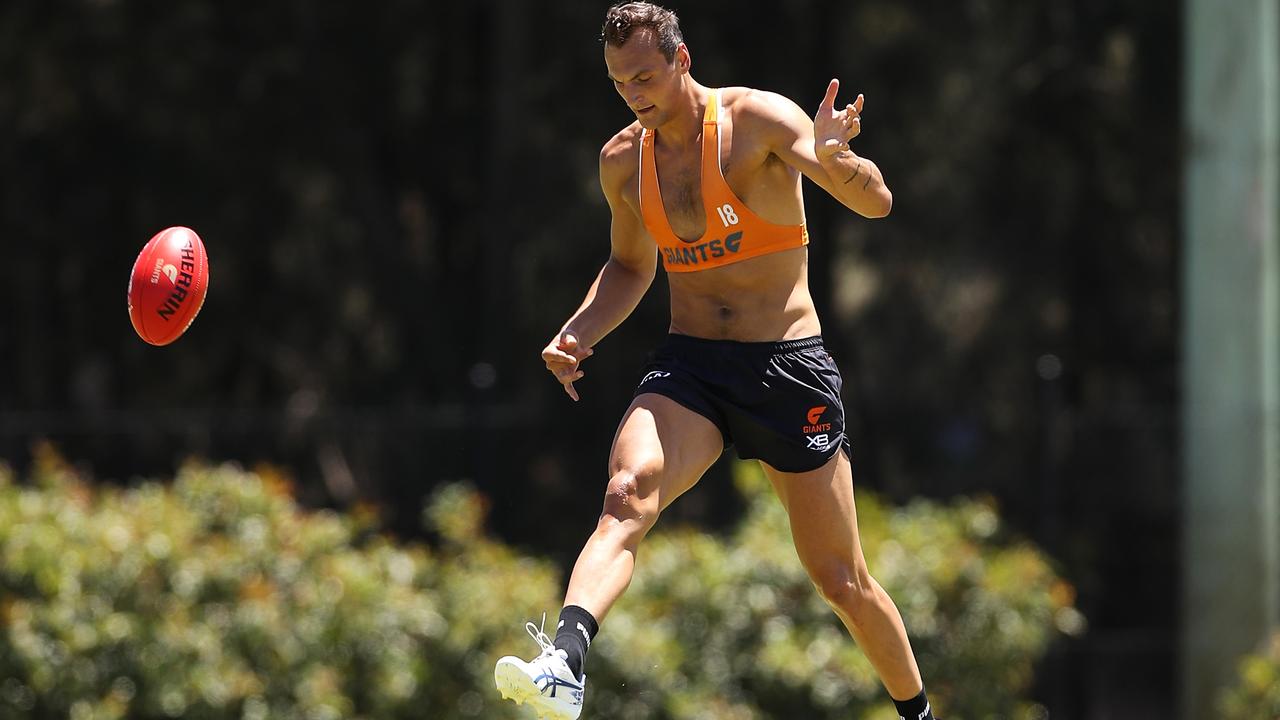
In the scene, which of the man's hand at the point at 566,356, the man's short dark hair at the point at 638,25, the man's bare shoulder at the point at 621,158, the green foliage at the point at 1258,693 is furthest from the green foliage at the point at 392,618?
the man's short dark hair at the point at 638,25

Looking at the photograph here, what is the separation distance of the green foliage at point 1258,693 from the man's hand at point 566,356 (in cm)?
520

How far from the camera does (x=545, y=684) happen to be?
477cm

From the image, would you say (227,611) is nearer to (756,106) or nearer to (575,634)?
(575,634)

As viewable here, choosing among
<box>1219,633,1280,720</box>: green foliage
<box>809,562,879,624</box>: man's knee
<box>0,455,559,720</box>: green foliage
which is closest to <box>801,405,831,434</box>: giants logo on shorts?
<box>809,562,879,624</box>: man's knee

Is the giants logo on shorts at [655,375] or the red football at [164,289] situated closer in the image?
the giants logo on shorts at [655,375]

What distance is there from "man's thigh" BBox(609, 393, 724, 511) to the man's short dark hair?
1.08 metres

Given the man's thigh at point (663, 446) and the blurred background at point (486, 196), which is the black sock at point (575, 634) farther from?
the blurred background at point (486, 196)

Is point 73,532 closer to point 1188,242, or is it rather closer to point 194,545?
point 194,545

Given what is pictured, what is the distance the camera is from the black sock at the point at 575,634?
4.90 meters

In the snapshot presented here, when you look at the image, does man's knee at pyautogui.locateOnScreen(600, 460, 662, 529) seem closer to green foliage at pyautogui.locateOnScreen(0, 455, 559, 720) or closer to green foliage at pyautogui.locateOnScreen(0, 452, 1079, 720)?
green foliage at pyautogui.locateOnScreen(0, 452, 1079, 720)

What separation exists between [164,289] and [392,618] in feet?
10.0

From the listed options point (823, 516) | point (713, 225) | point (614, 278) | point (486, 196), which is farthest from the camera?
point (486, 196)

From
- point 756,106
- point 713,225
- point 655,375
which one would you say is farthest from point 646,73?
point 655,375

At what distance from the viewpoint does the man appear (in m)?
5.33
